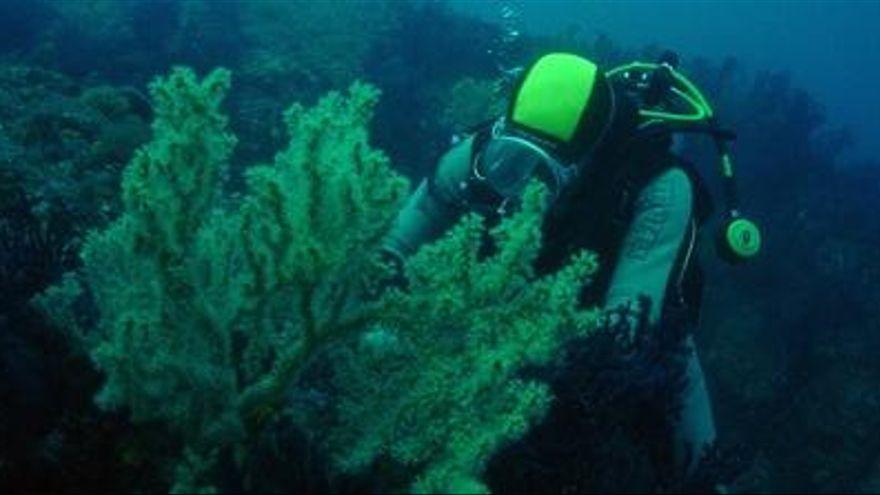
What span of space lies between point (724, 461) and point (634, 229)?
1386mm

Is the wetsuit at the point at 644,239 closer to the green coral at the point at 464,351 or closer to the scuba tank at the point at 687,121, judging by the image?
the scuba tank at the point at 687,121

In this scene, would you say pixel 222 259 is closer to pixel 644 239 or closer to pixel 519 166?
A: pixel 519 166

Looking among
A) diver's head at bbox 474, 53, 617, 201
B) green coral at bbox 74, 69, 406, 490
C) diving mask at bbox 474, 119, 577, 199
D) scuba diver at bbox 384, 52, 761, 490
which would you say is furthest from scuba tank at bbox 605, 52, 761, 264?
green coral at bbox 74, 69, 406, 490

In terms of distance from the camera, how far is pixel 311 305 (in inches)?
99.2

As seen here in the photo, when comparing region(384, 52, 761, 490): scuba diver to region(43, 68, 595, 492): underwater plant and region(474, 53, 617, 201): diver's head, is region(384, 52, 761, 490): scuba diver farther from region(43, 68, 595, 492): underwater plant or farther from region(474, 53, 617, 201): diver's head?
region(43, 68, 595, 492): underwater plant

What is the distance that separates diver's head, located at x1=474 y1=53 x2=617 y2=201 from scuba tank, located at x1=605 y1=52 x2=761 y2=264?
596 millimetres

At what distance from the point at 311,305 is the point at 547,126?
177 centimetres

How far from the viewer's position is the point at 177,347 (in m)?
2.55

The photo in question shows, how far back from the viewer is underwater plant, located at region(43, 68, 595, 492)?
2340mm

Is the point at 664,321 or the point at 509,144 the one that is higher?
the point at 509,144

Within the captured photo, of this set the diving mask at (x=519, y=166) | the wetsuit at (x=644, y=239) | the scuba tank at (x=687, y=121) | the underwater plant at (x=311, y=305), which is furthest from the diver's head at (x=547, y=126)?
the underwater plant at (x=311, y=305)

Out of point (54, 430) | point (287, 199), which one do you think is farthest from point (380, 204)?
point (54, 430)

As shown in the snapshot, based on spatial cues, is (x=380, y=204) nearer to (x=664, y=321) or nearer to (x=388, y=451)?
(x=388, y=451)

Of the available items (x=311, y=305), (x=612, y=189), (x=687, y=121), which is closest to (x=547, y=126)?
(x=612, y=189)
